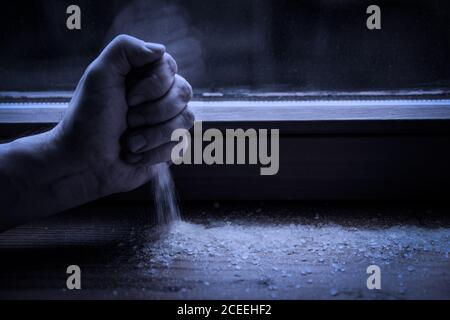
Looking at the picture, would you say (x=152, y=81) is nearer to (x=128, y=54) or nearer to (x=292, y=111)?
(x=128, y=54)

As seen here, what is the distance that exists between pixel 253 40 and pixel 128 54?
283 millimetres

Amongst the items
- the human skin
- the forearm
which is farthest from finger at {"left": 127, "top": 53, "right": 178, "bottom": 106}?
the forearm

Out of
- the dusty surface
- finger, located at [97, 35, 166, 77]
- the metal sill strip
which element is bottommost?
the dusty surface

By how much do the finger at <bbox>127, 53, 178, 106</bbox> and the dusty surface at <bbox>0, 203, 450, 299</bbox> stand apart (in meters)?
0.24

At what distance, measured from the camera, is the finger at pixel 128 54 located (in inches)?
22.2

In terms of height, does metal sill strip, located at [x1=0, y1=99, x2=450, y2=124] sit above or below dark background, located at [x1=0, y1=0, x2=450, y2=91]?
below

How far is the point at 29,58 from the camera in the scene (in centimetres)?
78

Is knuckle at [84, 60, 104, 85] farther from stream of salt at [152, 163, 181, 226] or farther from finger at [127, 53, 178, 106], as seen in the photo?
stream of salt at [152, 163, 181, 226]

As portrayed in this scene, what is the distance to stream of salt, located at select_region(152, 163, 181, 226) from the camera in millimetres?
751

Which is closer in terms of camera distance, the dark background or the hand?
the hand

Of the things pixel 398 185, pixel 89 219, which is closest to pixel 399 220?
pixel 398 185

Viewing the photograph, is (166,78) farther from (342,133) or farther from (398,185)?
(398,185)

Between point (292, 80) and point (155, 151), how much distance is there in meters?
0.31

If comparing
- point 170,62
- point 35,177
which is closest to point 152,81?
point 170,62
